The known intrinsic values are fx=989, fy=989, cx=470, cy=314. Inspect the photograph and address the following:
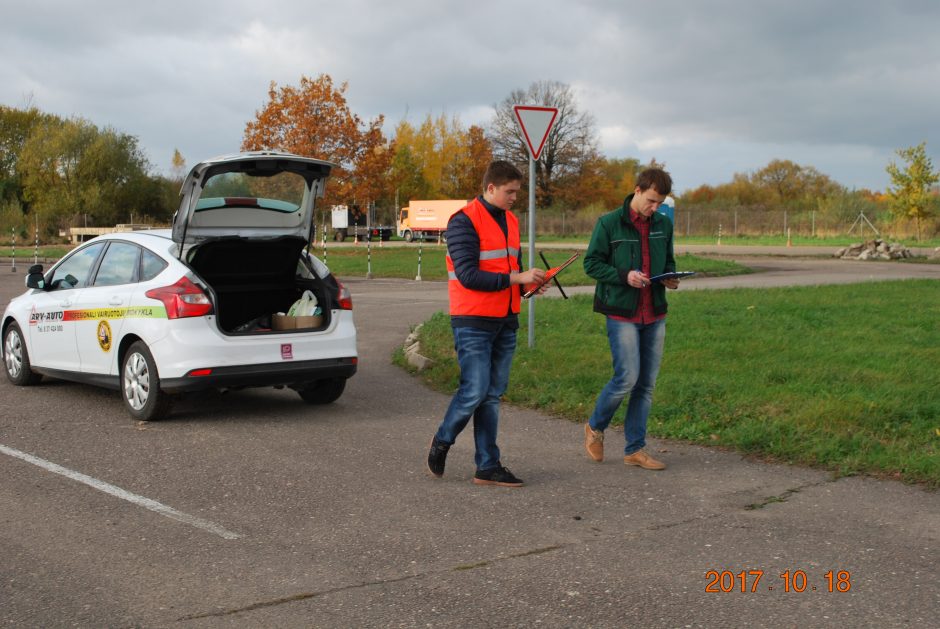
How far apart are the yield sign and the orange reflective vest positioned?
513cm

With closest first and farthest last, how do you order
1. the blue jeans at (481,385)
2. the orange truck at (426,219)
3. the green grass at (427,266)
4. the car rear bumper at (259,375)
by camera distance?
the blue jeans at (481,385) < the car rear bumper at (259,375) < the green grass at (427,266) < the orange truck at (426,219)

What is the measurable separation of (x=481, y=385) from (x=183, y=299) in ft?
9.87

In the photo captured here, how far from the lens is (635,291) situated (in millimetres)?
6340

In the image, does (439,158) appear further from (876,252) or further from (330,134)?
(876,252)

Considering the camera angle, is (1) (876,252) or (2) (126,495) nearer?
(2) (126,495)

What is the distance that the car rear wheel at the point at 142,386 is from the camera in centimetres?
788

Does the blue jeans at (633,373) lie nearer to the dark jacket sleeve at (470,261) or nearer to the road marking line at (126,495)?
the dark jacket sleeve at (470,261)

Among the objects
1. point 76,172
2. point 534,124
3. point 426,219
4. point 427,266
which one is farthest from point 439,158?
point 534,124

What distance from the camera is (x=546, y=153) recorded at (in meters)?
77.3

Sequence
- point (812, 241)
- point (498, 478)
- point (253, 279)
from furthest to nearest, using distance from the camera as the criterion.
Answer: point (812, 241), point (253, 279), point (498, 478)

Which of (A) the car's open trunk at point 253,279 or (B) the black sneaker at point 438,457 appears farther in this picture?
(A) the car's open trunk at point 253,279

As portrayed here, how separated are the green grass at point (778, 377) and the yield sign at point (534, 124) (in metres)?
2.29

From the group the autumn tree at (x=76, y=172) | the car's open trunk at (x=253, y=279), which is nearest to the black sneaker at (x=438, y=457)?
the car's open trunk at (x=253, y=279)
